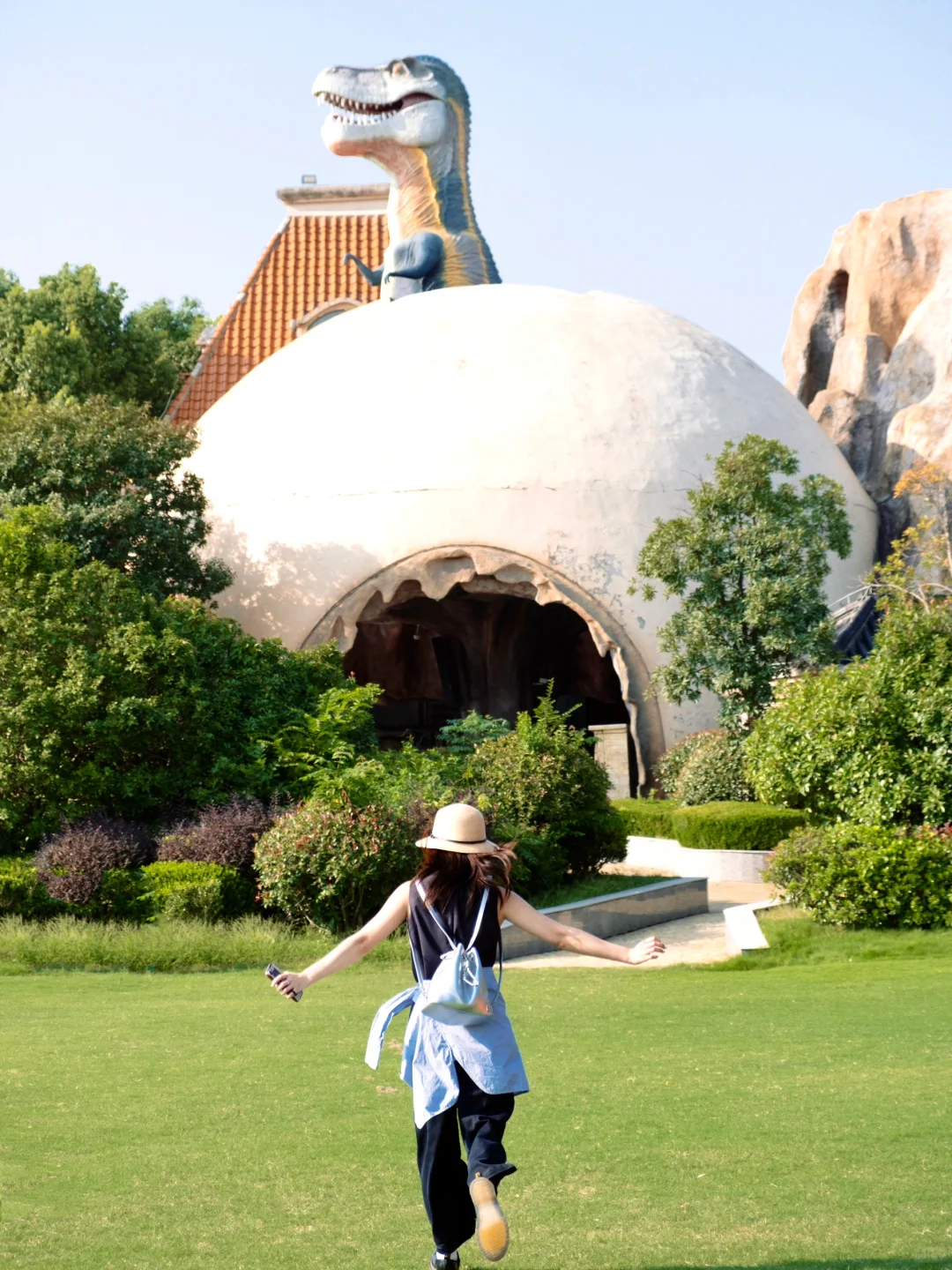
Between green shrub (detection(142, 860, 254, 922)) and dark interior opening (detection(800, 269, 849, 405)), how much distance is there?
2207cm

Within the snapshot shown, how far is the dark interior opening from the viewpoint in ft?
103

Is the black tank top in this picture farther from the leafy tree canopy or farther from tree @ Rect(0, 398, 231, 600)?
the leafy tree canopy

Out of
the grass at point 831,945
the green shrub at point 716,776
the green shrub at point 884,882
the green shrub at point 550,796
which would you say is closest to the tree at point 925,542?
the green shrub at point 716,776

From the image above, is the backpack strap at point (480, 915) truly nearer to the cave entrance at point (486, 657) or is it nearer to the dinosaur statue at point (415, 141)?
the cave entrance at point (486, 657)

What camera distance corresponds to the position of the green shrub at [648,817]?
1775 cm

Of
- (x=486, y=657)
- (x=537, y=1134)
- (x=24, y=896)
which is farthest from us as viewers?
(x=486, y=657)

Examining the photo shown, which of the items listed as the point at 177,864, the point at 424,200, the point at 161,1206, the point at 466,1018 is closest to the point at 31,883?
the point at 177,864

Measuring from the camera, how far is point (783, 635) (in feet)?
58.0

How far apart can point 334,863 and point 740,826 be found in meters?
5.97

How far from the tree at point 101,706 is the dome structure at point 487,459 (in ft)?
19.8

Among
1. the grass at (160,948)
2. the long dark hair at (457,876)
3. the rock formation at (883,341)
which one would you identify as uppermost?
the rock formation at (883,341)

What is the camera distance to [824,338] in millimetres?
31500

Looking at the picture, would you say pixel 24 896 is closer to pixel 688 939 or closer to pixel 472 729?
pixel 688 939

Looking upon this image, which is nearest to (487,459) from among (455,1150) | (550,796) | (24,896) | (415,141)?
(550,796)
